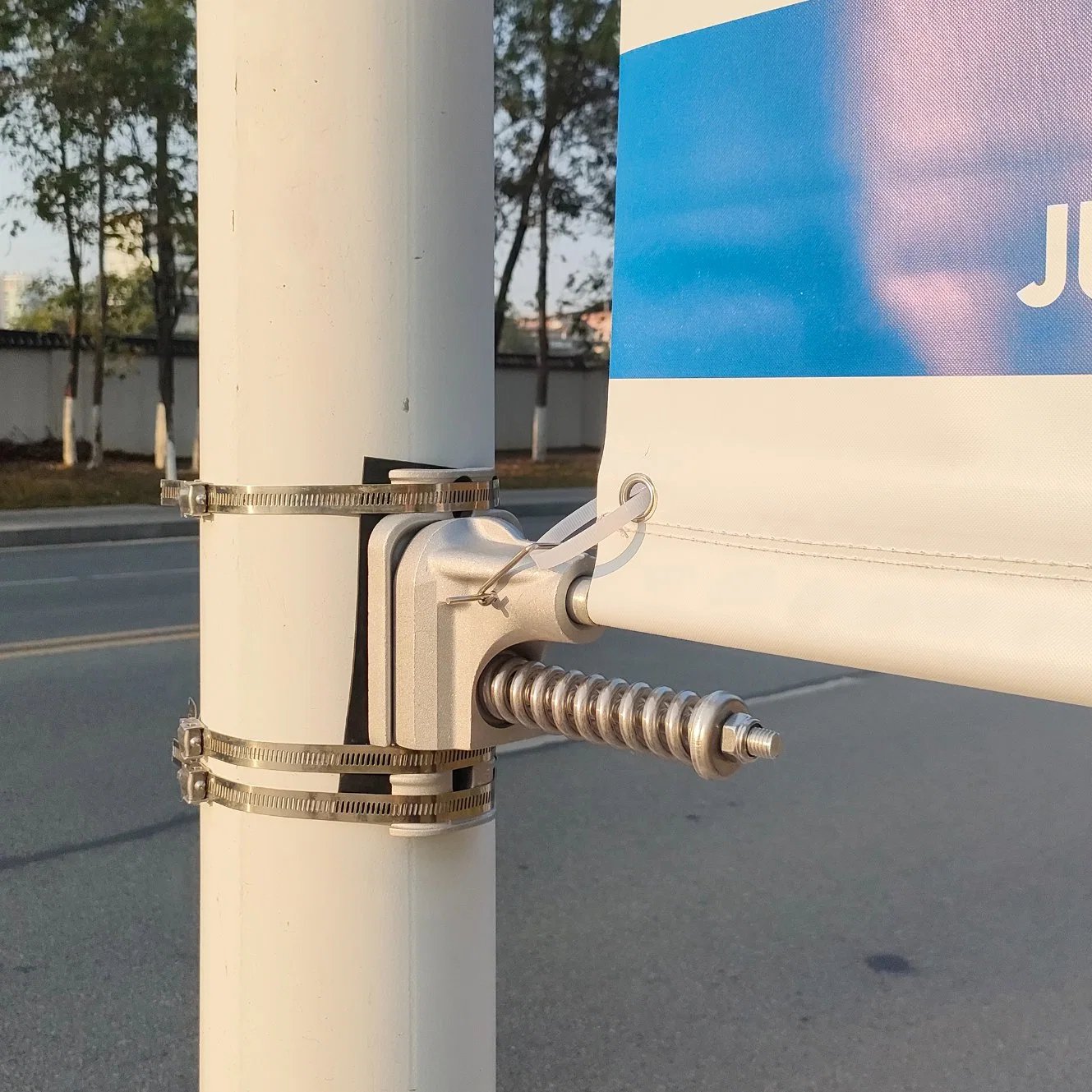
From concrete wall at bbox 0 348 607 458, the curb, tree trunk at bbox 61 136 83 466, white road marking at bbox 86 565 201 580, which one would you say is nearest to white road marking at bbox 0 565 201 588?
white road marking at bbox 86 565 201 580

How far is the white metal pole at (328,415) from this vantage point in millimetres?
1261

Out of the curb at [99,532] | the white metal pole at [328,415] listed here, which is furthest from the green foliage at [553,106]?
the white metal pole at [328,415]

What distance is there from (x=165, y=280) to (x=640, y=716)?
70.8ft

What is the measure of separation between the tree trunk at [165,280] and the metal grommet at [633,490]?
20.3 meters

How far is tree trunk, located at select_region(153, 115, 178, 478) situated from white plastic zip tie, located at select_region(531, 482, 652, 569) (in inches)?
798

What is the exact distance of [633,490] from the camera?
1.17 meters

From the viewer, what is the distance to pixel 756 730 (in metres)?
1.18

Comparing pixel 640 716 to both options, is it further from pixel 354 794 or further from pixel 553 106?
pixel 553 106

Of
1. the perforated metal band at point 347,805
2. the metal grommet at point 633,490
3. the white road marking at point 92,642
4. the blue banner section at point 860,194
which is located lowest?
the white road marking at point 92,642

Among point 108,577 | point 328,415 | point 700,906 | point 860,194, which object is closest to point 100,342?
point 108,577

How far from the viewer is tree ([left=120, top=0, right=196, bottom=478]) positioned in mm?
19703

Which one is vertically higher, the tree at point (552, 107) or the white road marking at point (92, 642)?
the tree at point (552, 107)

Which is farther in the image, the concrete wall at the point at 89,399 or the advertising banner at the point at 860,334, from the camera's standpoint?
the concrete wall at the point at 89,399

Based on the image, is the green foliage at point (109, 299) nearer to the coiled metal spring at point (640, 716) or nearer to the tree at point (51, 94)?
the tree at point (51, 94)
